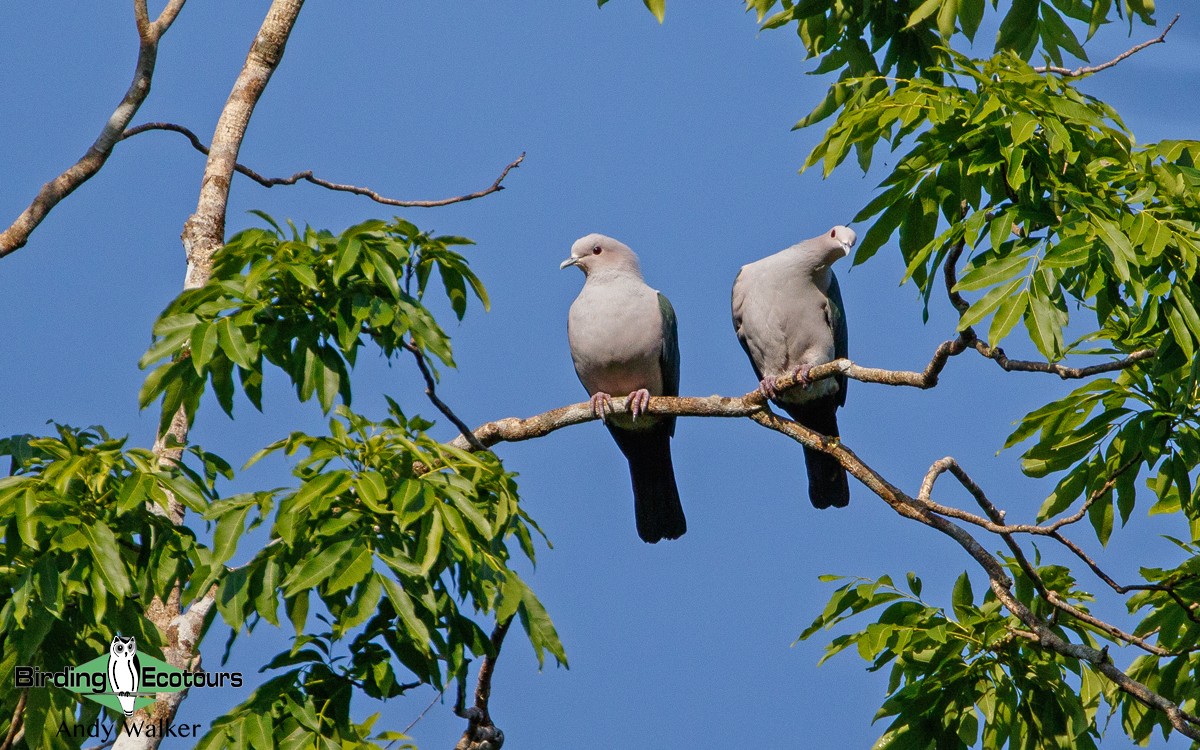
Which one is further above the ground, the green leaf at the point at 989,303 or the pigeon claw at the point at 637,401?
the pigeon claw at the point at 637,401

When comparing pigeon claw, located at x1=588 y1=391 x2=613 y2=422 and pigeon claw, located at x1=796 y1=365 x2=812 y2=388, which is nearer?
pigeon claw, located at x1=796 y1=365 x2=812 y2=388

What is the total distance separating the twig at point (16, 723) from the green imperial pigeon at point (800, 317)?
3.81 metres

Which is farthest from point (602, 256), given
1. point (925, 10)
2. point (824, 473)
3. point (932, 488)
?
point (932, 488)

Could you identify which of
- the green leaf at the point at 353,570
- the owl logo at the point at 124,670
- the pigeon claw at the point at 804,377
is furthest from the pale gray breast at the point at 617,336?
the green leaf at the point at 353,570

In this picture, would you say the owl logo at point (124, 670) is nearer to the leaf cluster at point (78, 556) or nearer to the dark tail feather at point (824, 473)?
the leaf cluster at point (78, 556)

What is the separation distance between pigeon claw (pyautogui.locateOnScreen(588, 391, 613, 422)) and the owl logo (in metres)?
2.25

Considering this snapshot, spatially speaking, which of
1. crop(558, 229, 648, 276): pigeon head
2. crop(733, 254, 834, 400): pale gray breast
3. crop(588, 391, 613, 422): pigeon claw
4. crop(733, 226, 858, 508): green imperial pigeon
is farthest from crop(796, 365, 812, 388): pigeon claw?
crop(558, 229, 648, 276): pigeon head

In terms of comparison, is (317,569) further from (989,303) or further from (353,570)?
(989,303)

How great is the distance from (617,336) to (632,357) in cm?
14

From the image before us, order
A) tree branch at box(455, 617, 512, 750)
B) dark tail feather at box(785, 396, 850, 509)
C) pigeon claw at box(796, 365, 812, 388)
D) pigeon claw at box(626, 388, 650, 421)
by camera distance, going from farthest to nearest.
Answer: dark tail feather at box(785, 396, 850, 509) → pigeon claw at box(626, 388, 650, 421) → pigeon claw at box(796, 365, 812, 388) → tree branch at box(455, 617, 512, 750)

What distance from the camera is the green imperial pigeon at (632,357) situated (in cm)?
670

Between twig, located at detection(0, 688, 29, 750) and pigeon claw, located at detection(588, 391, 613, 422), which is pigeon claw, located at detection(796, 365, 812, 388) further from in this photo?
twig, located at detection(0, 688, 29, 750)

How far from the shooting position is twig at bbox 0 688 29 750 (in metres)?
3.84
